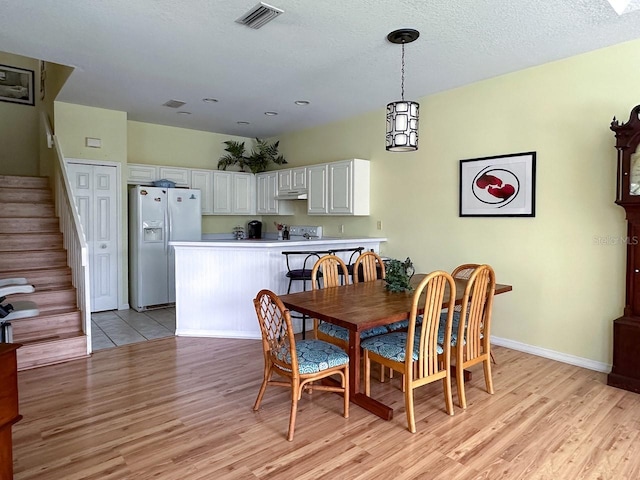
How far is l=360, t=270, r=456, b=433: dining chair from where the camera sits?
2451 mm

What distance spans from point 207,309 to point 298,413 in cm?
210

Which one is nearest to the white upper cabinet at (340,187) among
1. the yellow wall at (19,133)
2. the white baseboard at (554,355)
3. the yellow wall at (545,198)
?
the yellow wall at (545,198)

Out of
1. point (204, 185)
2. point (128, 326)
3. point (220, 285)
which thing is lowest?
point (128, 326)

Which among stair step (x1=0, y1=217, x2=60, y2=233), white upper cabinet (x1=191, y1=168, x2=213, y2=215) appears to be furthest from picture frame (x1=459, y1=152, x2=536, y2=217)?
stair step (x1=0, y1=217, x2=60, y2=233)

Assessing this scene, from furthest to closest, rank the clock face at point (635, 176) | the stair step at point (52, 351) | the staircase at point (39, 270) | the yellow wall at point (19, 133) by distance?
1. the yellow wall at point (19, 133)
2. the staircase at point (39, 270)
3. the stair step at point (52, 351)
4. the clock face at point (635, 176)

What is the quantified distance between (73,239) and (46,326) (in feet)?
2.83

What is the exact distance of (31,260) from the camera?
4.39 m

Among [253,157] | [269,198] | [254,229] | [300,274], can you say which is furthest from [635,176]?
[254,229]

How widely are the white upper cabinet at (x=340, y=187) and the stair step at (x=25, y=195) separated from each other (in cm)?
344

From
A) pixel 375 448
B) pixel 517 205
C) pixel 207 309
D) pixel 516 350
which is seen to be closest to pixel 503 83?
pixel 517 205

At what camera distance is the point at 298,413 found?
2705 millimetres

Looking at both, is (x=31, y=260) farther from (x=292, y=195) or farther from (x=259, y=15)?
(x=259, y=15)

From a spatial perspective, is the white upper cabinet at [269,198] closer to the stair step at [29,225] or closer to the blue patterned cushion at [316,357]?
the stair step at [29,225]

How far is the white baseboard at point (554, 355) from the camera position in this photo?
345 centimetres
